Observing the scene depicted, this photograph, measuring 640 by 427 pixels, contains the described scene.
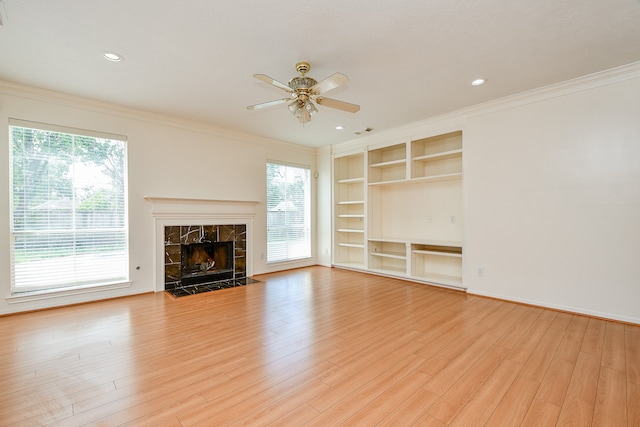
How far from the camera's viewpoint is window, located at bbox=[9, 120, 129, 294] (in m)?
3.47

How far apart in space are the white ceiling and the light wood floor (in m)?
2.74

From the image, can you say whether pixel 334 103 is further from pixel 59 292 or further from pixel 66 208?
pixel 59 292

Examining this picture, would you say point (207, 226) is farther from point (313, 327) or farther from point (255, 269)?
point (313, 327)

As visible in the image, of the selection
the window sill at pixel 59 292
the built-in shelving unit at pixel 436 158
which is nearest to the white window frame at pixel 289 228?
the built-in shelving unit at pixel 436 158

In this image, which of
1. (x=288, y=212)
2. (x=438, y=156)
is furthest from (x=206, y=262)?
(x=438, y=156)

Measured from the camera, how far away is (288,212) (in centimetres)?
622

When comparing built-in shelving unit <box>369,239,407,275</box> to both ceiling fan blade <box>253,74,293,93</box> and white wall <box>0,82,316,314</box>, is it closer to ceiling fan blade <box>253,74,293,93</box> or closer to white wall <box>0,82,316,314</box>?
white wall <box>0,82,316,314</box>

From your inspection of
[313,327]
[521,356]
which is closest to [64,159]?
[313,327]

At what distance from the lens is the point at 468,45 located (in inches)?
103

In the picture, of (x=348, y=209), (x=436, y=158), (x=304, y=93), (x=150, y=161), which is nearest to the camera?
(x=304, y=93)

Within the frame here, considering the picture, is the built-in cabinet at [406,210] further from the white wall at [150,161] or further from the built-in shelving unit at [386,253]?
the white wall at [150,161]

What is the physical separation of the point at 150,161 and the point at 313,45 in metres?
3.23

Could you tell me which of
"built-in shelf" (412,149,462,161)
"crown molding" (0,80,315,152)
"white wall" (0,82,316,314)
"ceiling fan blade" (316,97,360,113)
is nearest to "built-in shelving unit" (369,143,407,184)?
"built-in shelf" (412,149,462,161)

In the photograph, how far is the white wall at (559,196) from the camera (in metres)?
3.09
